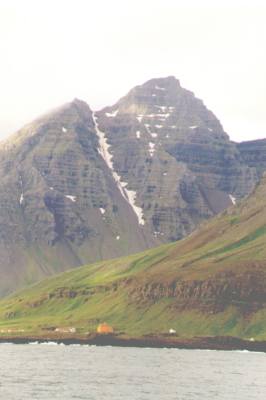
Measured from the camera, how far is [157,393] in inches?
7087

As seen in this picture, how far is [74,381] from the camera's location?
19612 centimetres

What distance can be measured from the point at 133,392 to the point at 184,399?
11.2 meters

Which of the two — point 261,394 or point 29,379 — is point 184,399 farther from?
point 29,379

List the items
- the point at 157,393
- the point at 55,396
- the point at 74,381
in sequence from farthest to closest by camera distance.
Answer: the point at 74,381, the point at 157,393, the point at 55,396

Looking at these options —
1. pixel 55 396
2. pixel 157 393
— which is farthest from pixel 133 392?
pixel 55 396

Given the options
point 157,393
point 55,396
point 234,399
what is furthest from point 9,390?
point 234,399

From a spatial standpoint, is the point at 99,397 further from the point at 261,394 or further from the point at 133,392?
the point at 261,394

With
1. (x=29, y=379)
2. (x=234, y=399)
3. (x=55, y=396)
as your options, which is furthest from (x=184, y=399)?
(x=29, y=379)

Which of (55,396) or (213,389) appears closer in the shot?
(55,396)

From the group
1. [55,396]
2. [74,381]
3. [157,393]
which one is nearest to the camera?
[55,396]

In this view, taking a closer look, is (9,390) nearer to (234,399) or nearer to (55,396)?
(55,396)

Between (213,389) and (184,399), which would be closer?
(184,399)

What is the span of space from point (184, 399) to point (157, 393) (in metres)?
9.42

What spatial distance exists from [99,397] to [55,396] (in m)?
7.11
